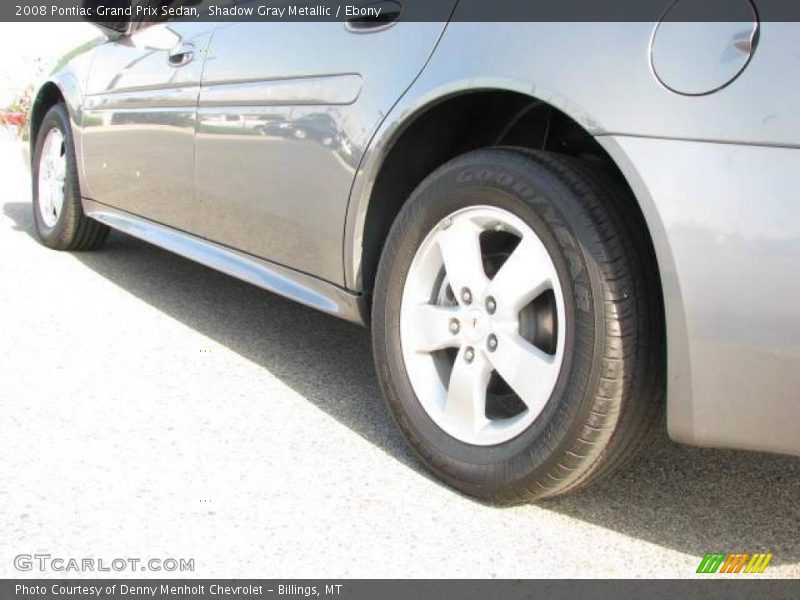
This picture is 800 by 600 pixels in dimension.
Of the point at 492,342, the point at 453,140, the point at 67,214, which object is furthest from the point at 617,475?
the point at 67,214

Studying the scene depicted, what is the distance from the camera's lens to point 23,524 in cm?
206

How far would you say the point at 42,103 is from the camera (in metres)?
5.17

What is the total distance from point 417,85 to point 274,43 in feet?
2.50

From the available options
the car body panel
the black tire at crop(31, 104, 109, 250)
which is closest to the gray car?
the car body panel

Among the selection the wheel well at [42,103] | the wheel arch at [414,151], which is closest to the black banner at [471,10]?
the wheel arch at [414,151]

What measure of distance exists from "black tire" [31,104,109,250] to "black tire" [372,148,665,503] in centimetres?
298

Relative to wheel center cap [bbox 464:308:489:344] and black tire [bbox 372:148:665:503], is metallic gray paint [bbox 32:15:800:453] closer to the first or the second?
black tire [bbox 372:148:665:503]

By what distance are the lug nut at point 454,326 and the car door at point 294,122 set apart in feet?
1.51

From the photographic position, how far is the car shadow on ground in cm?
226

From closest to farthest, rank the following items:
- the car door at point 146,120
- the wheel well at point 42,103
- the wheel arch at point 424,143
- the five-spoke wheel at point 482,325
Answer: the five-spoke wheel at point 482,325 → the wheel arch at point 424,143 → the car door at point 146,120 → the wheel well at point 42,103

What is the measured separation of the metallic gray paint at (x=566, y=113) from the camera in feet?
5.71

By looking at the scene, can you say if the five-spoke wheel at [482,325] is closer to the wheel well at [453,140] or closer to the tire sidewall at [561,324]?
the tire sidewall at [561,324]
